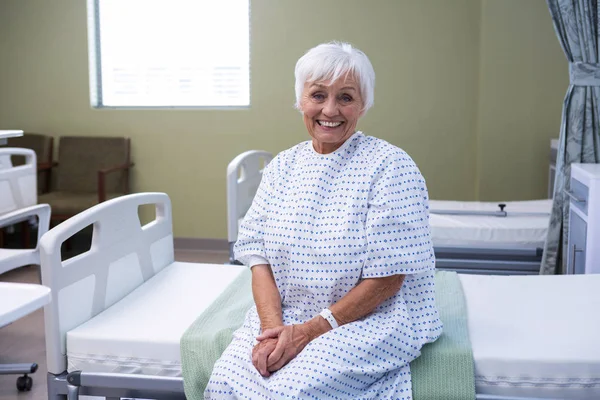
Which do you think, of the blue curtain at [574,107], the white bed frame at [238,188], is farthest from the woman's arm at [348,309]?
the blue curtain at [574,107]

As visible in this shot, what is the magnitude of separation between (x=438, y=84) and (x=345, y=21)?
2.74 feet

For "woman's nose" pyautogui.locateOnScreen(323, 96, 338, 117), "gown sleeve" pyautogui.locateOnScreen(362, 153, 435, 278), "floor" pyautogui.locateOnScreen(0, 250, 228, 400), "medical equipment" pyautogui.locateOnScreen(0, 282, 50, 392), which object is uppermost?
"woman's nose" pyautogui.locateOnScreen(323, 96, 338, 117)

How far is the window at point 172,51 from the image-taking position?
5594 millimetres

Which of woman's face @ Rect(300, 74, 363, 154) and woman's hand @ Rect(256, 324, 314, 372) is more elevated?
woman's face @ Rect(300, 74, 363, 154)

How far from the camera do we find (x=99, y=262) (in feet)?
7.31

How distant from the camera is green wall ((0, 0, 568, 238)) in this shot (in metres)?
4.92

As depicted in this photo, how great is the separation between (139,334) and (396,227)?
788 millimetres

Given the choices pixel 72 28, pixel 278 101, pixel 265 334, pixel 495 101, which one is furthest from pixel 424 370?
pixel 72 28

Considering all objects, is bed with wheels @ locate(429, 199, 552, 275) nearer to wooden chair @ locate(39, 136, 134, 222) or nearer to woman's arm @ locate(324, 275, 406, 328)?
woman's arm @ locate(324, 275, 406, 328)

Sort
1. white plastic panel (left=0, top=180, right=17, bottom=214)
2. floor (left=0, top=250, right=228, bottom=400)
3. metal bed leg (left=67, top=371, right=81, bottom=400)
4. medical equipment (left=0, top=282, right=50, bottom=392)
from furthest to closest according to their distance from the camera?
white plastic panel (left=0, top=180, right=17, bottom=214), floor (left=0, top=250, right=228, bottom=400), metal bed leg (left=67, top=371, right=81, bottom=400), medical equipment (left=0, top=282, right=50, bottom=392)

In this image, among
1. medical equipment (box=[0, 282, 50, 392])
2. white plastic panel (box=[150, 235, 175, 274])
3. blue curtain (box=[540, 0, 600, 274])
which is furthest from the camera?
blue curtain (box=[540, 0, 600, 274])

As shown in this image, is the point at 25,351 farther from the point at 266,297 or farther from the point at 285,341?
the point at 285,341

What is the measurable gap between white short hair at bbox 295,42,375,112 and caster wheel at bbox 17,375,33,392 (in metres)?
1.90

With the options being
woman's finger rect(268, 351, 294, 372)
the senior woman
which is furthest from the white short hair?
woman's finger rect(268, 351, 294, 372)
